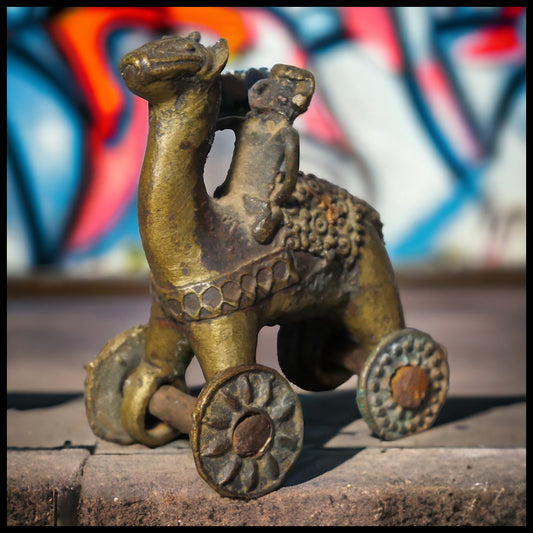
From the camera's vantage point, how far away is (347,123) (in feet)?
17.5

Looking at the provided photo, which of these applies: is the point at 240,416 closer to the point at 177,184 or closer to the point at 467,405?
the point at 177,184

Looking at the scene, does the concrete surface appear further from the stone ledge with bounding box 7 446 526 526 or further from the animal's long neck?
the animal's long neck

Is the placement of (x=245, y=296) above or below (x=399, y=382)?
above

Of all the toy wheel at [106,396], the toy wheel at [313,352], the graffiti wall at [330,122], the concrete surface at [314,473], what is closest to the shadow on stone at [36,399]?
the concrete surface at [314,473]

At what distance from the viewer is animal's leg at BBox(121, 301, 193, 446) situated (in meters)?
2.01

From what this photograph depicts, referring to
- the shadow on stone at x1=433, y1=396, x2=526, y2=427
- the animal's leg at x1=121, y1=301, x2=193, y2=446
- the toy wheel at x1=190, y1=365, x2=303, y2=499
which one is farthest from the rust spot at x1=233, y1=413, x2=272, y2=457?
the shadow on stone at x1=433, y1=396, x2=526, y2=427

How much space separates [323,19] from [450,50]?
0.86m

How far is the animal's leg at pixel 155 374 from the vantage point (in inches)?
79.0

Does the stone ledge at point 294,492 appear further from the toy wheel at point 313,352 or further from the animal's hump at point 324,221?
the animal's hump at point 324,221

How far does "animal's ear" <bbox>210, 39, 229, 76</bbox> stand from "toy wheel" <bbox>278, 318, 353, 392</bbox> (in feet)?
2.43

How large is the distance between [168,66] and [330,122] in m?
3.71

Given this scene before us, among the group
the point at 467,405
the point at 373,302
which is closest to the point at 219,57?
the point at 373,302

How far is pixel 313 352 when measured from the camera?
2.23m

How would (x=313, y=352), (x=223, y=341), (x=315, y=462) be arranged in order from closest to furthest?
(x=223, y=341) → (x=315, y=462) → (x=313, y=352)
